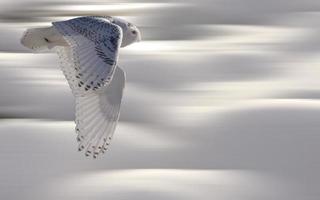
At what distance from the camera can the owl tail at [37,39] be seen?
2.91 m

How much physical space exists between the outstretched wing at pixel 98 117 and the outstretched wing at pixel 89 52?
5cm

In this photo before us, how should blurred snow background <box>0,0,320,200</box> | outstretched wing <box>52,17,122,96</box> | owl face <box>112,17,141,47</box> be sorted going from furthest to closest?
1. owl face <box>112,17,141,47</box>
2. blurred snow background <box>0,0,320,200</box>
3. outstretched wing <box>52,17,122,96</box>

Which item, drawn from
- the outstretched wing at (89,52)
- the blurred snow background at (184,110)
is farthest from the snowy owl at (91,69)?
the blurred snow background at (184,110)

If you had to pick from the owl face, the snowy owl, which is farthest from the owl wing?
the owl face

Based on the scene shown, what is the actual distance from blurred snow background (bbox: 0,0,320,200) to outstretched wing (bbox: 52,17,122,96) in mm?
304

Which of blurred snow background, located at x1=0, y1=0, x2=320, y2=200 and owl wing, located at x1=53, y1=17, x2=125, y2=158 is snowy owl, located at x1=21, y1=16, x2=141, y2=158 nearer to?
owl wing, located at x1=53, y1=17, x2=125, y2=158

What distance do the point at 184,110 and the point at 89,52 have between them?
889 mm

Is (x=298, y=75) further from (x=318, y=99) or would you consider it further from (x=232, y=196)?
(x=232, y=196)

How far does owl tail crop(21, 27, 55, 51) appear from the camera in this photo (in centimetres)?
291

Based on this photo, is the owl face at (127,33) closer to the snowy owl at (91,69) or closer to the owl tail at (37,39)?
the snowy owl at (91,69)

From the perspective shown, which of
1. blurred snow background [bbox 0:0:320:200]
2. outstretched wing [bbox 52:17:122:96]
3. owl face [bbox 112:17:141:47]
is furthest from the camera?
owl face [bbox 112:17:141:47]

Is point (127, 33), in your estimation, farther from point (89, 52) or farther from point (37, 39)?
point (89, 52)

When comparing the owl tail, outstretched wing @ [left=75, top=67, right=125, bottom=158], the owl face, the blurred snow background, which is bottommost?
the blurred snow background

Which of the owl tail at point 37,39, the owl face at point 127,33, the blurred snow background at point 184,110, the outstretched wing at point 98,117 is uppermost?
the owl face at point 127,33
